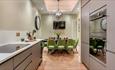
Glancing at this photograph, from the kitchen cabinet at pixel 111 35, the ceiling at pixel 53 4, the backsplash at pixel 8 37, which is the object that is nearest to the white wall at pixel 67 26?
the ceiling at pixel 53 4

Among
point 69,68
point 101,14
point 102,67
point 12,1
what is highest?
point 12,1

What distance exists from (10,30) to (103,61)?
2627 mm

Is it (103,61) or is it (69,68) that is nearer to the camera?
(103,61)

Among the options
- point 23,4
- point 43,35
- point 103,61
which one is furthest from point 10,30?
point 43,35

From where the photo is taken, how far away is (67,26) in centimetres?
1267

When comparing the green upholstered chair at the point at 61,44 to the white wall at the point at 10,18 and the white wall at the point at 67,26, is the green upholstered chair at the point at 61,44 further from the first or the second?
the white wall at the point at 67,26

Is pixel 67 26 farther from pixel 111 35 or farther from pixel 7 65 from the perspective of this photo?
pixel 7 65

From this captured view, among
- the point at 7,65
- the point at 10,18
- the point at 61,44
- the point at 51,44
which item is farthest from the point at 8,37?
the point at 61,44

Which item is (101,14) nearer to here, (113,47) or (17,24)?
(113,47)

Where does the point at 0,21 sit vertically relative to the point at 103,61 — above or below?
above

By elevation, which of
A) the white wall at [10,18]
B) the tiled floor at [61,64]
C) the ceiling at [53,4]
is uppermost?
the ceiling at [53,4]

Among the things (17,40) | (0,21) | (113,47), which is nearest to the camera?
(113,47)

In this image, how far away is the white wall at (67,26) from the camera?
12.6 m

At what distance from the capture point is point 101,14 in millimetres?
3270
